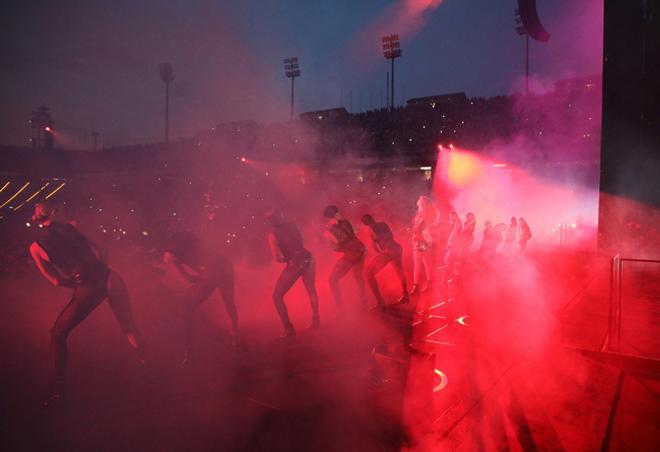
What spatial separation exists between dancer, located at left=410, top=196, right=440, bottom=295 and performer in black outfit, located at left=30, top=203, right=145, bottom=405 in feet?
17.6

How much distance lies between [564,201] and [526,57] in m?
13.7

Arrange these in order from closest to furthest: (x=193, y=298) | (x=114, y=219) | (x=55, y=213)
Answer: (x=55, y=213)
(x=193, y=298)
(x=114, y=219)

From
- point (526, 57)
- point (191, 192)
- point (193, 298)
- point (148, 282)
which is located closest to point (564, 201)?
point (526, 57)

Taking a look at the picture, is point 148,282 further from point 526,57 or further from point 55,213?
point 526,57

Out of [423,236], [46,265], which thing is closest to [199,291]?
[46,265]

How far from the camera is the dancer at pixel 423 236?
7.64 meters

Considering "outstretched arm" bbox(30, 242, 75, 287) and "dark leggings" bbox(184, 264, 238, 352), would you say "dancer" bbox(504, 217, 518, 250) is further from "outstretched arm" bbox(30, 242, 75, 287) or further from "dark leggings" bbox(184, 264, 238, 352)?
"outstretched arm" bbox(30, 242, 75, 287)

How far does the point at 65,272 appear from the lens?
3916mm

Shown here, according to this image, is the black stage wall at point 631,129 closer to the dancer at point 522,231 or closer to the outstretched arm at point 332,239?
the dancer at point 522,231

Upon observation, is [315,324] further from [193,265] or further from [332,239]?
[193,265]

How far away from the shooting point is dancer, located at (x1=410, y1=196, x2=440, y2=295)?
25.1ft

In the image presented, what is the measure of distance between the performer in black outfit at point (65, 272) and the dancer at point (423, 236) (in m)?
5.37

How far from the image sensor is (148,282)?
952 centimetres

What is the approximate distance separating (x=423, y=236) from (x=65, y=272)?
5.78 meters
